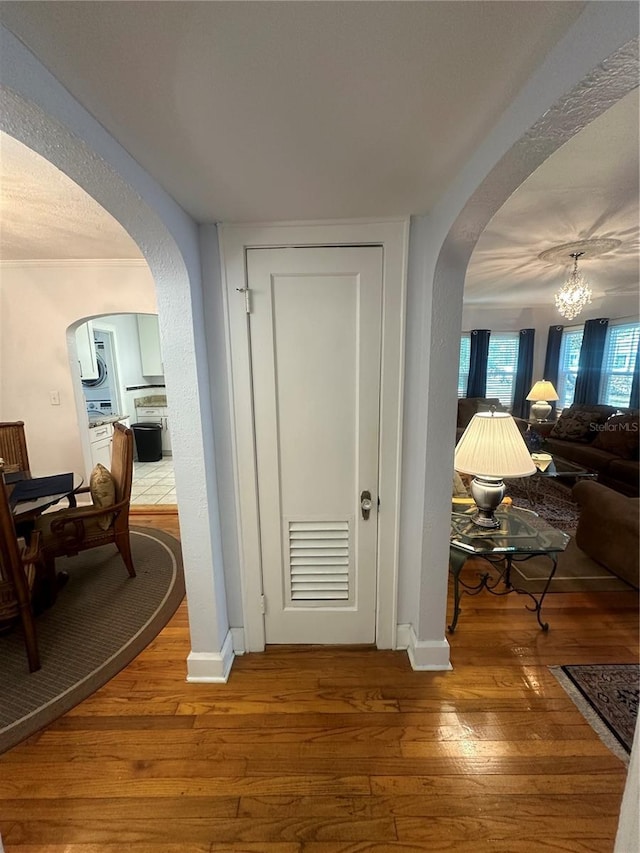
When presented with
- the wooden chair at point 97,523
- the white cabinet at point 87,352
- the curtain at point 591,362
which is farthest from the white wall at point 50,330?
the curtain at point 591,362

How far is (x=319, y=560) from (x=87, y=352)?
4.38 meters

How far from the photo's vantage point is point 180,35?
0.66 metres

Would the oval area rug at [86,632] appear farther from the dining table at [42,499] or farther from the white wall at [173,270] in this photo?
the white wall at [173,270]

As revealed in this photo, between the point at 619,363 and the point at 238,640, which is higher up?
the point at 619,363

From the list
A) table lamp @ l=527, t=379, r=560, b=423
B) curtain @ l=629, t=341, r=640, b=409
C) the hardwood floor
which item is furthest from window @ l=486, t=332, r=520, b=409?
the hardwood floor

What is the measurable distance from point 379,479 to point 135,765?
1507 mm

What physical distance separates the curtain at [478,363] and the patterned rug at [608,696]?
15.8ft

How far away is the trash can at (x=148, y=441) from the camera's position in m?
5.30

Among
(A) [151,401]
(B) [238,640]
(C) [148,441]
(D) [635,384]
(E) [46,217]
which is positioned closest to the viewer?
(B) [238,640]

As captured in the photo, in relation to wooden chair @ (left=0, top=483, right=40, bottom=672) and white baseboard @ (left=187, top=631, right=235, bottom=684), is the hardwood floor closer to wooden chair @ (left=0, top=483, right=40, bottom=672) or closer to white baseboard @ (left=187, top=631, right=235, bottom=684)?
white baseboard @ (left=187, top=631, right=235, bottom=684)

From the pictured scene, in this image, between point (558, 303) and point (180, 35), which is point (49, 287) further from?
point (558, 303)

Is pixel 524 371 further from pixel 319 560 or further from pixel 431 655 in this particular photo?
pixel 319 560

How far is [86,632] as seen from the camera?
199 cm

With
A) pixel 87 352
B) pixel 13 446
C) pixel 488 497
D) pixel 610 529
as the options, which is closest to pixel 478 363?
pixel 610 529
